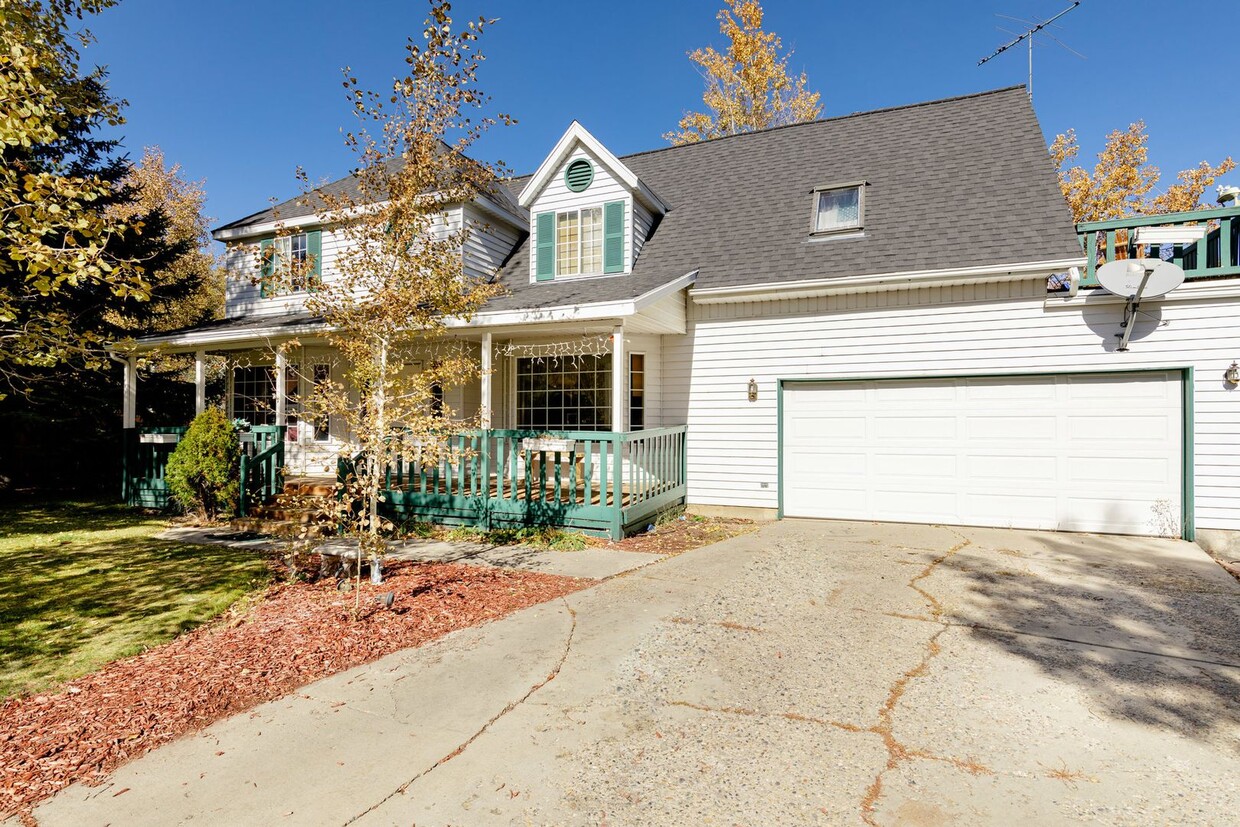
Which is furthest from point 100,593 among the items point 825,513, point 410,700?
point 825,513

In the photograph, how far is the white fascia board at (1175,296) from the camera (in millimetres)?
7137

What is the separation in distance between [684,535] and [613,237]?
5143 millimetres

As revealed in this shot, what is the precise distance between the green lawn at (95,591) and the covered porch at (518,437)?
160cm

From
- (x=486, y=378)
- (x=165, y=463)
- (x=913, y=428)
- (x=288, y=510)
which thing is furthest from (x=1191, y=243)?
(x=165, y=463)

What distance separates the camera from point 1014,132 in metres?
9.80

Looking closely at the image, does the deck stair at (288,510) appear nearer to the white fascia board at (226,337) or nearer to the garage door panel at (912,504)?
the white fascia board at (226,337)

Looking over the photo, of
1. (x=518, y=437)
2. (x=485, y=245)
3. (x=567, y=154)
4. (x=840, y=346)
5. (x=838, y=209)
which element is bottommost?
(x=518, y=437)

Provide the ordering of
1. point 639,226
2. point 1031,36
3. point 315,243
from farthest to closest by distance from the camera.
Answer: point 1031,36
point 315,243
point 639,226

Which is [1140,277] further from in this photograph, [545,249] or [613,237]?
[545,249]

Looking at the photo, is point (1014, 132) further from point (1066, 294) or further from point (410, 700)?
point (410, 700)

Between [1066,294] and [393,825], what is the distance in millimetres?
9382

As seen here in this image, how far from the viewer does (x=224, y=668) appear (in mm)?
3738

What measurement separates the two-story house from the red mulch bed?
2036 millimetres

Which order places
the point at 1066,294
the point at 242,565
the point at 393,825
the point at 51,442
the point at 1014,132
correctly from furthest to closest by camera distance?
the point at 51,442, the point at 1014,132, the point at 1066,294, the point at 242,565, the point at 393,825
